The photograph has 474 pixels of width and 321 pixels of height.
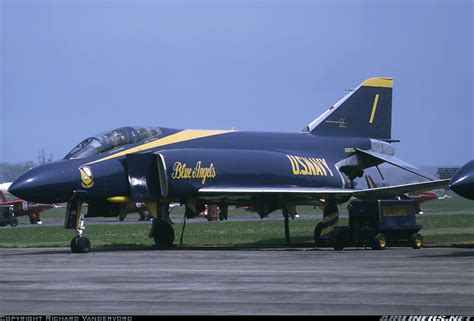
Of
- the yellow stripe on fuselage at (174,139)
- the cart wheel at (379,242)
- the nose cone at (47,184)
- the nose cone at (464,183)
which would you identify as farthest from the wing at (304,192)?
the nose cone at (464,183)

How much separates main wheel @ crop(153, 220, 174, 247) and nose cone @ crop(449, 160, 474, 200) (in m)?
10.0

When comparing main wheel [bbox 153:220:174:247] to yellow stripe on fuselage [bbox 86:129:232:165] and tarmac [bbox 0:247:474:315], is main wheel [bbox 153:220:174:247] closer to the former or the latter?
yellow stripe on fuselage [bbox 86:129:232:165]

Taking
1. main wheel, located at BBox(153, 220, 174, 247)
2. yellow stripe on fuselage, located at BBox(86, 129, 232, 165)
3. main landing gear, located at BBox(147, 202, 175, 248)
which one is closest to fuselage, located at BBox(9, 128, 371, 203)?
yellow stripe on fuselage, located at BBox(86, 129, 232, 165)

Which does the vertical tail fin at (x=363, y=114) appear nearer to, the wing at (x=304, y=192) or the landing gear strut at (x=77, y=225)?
the wing at (x=304, y=192)

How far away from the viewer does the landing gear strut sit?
26.5 metres

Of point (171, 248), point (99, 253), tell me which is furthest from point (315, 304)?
point (171, 248)

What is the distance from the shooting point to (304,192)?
2878 cm

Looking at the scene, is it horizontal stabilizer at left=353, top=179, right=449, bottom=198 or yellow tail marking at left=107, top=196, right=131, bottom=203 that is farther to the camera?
horizontal stabilizer at left=353, top=179, right=449, bottom=198

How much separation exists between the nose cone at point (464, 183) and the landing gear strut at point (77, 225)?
9.68m

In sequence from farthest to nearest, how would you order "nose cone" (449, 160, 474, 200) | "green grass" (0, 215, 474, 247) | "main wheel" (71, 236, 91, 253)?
"green grass" (0, 215, 474, 247), "main wheel" (71, 236, 91, 253), "nose cone" (449, 160, 474, 200)

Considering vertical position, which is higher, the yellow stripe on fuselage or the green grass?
the yellow stripe on fuselage

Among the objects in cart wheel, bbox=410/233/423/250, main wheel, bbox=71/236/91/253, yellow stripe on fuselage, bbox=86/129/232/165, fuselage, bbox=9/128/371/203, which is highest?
yellow stripe on fuselage, bbox=86/129/232/165

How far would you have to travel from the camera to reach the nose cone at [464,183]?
74.2 feet

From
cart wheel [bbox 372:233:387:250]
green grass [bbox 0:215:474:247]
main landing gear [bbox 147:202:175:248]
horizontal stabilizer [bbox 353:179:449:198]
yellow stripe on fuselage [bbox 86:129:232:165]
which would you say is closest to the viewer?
cart wheel [bbox 372:233:387:250]
